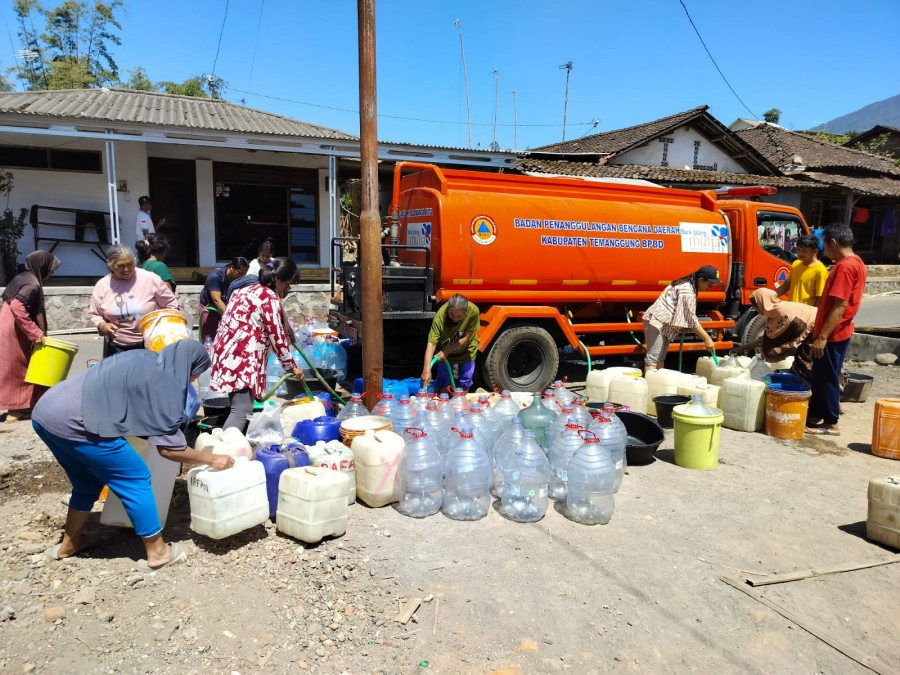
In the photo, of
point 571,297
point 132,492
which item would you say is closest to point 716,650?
point 132,492

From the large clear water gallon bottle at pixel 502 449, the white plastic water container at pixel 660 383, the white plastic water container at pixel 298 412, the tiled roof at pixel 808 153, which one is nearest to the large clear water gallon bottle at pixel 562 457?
the large clear water gallon bottle at pixel 502 449

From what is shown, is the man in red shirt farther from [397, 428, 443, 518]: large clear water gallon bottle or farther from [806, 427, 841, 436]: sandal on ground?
[397, 428, 443, 518]: large clear water gallon bottle

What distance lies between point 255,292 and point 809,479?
190 inches

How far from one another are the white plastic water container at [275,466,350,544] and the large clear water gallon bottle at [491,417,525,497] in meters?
1.22

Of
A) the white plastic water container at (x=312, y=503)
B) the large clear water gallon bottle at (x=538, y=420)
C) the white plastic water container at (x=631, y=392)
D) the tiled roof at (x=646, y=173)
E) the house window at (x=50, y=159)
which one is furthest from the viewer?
the tiled roof at (x=646, y=173)

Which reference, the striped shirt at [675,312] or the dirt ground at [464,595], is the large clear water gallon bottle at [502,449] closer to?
the dirt ground at [464,595]

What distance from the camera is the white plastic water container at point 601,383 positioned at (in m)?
6.51

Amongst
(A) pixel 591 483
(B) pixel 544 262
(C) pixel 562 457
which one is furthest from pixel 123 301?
(B) pixel 544 262

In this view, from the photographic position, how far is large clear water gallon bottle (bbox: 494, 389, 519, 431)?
5.26 meters

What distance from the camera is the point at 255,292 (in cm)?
455

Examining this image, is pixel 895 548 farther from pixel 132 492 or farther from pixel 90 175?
pixel 90 175

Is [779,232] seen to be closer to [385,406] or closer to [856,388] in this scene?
[856,388]

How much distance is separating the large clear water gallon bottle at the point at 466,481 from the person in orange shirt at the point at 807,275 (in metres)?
5.00

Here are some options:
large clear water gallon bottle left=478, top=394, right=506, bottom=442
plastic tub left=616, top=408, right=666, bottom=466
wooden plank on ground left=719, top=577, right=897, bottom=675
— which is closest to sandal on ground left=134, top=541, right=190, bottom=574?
large clear water gallon bottle left=478, top=394, right=506, bottom=442
